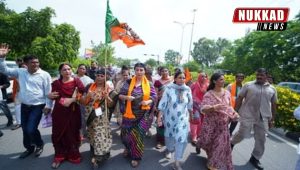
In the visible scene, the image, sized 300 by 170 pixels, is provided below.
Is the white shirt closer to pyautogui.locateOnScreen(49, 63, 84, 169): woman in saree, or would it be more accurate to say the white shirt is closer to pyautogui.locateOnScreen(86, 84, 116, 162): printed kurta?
pyautogui.locateOnScreen(49, 63, 84, 169): woman in saree

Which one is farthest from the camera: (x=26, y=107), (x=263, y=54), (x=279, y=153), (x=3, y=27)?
(x=3, y=27)

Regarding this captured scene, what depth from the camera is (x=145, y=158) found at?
15.9ft

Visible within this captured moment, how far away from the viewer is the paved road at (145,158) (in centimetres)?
433

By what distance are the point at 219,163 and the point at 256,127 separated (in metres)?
1.20

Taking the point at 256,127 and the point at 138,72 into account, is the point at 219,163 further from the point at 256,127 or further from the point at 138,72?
the point at 138,72

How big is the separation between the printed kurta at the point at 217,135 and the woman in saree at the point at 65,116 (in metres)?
2.28

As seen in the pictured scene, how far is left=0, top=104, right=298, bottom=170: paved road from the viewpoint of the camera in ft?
14.2

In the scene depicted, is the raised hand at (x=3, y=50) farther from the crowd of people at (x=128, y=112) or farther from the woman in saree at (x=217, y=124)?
the woman in saree at (x=217, y=124)

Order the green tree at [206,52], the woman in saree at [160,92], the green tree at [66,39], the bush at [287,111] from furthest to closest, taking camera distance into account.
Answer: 1. the green tree at [206,52]
2. the green tree at [66,39]
3. the bush at [287,111]
4. the woman in saree at [160,92]

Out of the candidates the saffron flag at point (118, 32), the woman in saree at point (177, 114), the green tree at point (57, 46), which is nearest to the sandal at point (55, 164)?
the woman in saree at point (177, 114)

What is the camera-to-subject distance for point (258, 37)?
26.3 meters

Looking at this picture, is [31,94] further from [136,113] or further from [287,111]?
[287,111]

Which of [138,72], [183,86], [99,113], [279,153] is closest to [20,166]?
[99,113]

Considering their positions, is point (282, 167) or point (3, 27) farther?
point (3, 27)
